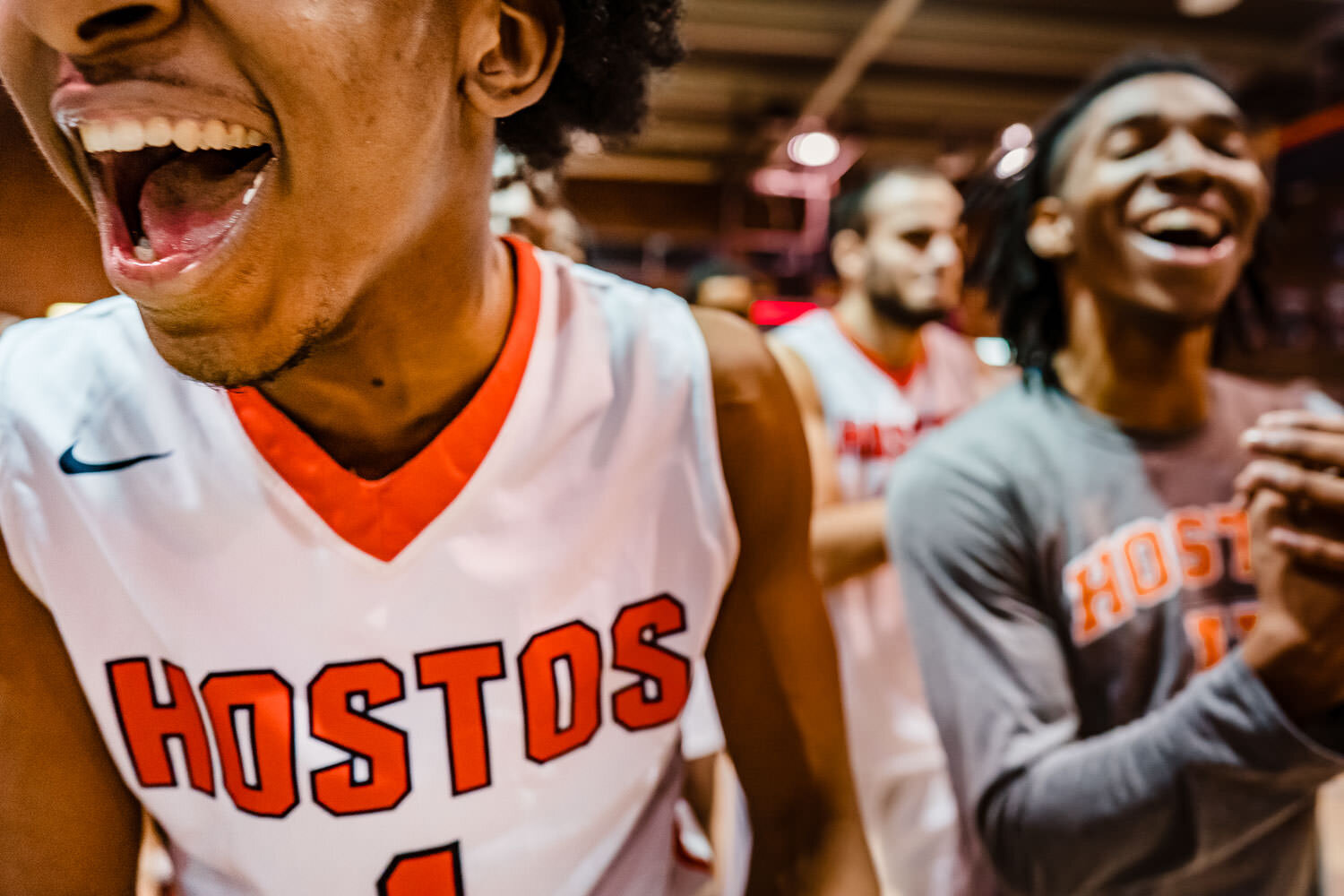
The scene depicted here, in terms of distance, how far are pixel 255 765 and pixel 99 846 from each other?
0.21 metres

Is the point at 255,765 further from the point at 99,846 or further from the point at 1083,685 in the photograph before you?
the point at 1083,685

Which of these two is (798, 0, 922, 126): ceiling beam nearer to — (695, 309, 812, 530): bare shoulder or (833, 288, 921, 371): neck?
(833, 288, 921, 371): neck

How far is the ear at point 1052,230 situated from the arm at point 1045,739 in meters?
0.50

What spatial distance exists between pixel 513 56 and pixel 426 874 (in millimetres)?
892

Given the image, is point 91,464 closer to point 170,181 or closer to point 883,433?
point 170,181

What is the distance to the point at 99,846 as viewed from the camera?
3.13 feet

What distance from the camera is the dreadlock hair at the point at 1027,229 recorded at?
1.69 meters

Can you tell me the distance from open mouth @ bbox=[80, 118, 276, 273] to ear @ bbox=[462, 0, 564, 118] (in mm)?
235

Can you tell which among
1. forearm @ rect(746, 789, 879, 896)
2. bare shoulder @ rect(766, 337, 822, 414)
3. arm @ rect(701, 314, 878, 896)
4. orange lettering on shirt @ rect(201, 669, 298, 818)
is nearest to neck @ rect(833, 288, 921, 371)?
bare shoulder @ rect(766, 337, 822, 414)

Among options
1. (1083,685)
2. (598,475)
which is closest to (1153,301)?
(1083,685)

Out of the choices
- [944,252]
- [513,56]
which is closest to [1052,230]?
[513,56]

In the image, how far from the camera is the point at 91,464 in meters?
0.92

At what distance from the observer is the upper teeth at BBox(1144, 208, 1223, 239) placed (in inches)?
A: 57.1

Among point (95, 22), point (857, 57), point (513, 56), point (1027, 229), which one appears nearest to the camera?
point (95, 22)
